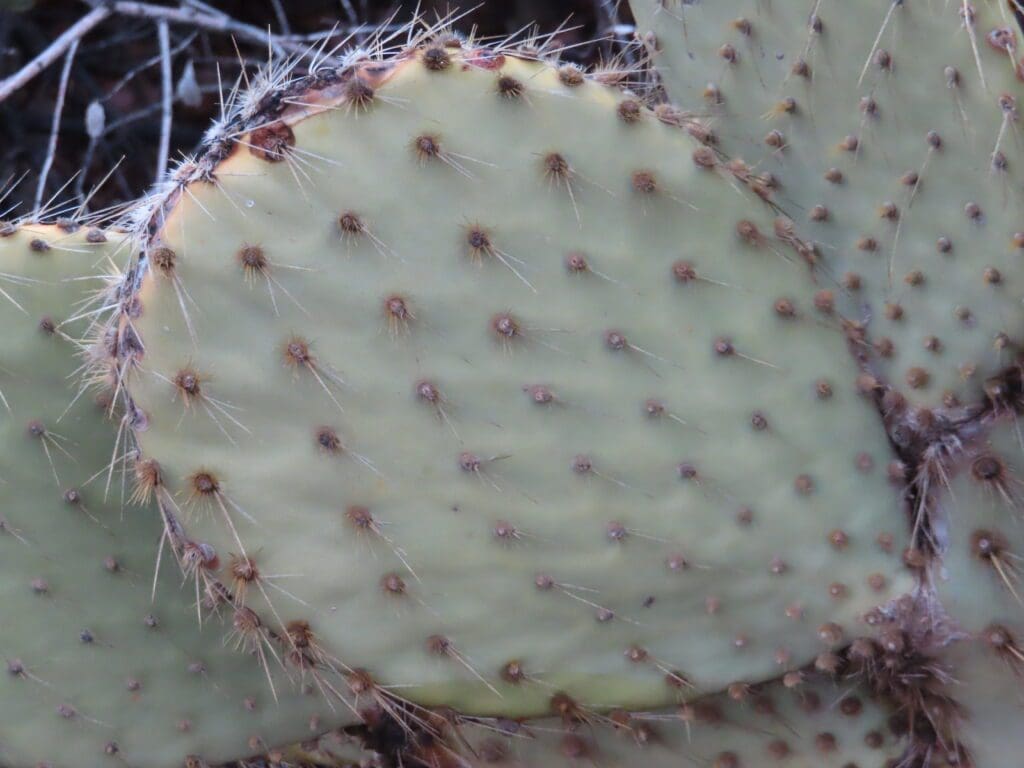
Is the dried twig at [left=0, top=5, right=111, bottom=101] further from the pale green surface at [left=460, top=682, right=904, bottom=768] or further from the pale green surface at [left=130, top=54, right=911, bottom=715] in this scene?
the pale green surface at [left=460, top=682, right=904, bottom=768]

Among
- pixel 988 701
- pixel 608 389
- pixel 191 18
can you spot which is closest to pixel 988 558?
pixel 988 701

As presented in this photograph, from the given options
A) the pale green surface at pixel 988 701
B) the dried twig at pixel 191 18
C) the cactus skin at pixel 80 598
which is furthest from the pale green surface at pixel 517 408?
the dried twig at pixel 191 18

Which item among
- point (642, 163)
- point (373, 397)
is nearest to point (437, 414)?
point (373, 397)

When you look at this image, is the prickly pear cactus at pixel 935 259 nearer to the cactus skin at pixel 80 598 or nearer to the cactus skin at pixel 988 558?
the cactus skin at pixel 988 558

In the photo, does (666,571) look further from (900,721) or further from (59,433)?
(59,433)

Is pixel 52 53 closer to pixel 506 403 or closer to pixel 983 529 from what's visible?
pixel 506 403

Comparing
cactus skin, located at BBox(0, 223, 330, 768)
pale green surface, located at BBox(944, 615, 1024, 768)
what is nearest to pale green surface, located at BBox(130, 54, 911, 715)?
pale green surface, located at BBox(944, 615, 1024, 768)
